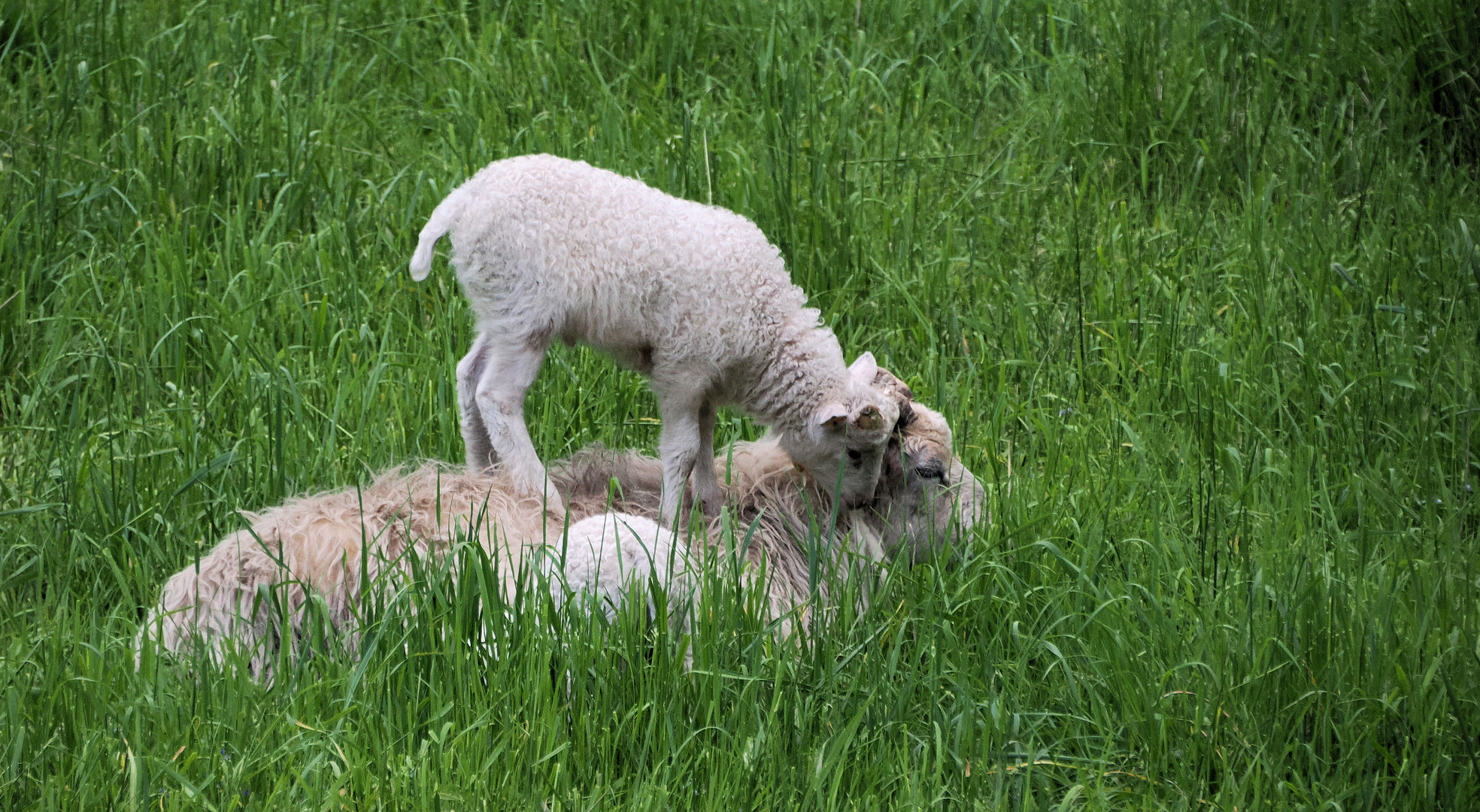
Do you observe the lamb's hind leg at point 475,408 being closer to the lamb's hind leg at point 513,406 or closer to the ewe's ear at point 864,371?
the lamb's hind leg at point 513,406

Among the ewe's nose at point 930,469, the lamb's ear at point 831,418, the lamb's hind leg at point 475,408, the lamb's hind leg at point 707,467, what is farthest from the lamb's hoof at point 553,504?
the ewe's nose at point 930,469

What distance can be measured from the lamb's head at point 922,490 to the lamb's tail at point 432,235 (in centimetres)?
130

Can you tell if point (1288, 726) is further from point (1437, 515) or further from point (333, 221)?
point (333, 221)

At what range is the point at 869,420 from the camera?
359 cm

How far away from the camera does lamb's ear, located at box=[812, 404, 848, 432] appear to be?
359 cm

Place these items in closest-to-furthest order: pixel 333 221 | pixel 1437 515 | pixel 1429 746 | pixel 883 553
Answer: pixel 1429 746 < pixel 883 553 < pixel 1437 515 < pixel 333 221

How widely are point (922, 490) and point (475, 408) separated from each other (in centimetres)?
125

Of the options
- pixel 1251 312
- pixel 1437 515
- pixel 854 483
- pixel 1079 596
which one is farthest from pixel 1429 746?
pixel 1251 312

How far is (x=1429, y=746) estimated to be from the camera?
3.12 meters

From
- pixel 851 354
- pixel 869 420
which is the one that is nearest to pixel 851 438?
pixel 869 420

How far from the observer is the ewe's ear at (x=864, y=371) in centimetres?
377

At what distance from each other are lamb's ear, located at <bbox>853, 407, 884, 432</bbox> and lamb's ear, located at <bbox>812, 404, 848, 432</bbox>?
3 cm

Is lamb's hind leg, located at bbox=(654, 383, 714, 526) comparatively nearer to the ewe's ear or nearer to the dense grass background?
the ewe's ear

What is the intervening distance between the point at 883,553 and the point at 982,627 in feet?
1.19
